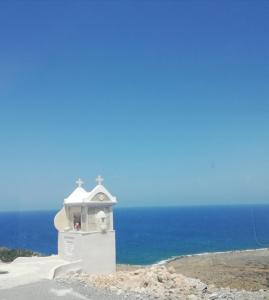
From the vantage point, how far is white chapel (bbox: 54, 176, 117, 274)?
711 inches

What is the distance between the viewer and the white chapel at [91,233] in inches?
711

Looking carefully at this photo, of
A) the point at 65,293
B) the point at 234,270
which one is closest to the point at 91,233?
the point at 65,293

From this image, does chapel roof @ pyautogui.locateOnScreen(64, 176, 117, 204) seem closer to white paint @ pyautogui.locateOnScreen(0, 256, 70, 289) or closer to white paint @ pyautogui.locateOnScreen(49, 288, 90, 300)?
white paint @ pyautogui.locateOnScreen(0, 256, 70, 289)

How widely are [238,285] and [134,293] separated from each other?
64.4 ft

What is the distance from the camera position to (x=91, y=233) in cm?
1833

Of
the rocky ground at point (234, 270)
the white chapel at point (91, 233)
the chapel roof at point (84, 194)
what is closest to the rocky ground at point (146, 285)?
the white chapel at point (91, 233)

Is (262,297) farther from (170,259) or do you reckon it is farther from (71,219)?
(170,259)

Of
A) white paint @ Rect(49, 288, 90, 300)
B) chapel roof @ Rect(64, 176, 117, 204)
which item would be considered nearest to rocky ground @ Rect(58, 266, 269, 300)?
white paint @ Rect(49, 288, 90, 300)

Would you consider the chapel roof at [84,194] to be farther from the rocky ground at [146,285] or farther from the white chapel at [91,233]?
the rocky ground at [146,285]

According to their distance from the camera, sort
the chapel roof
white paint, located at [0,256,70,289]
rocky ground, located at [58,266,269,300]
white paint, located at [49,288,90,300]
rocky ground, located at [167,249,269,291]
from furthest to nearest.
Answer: rocky ground, located at [167,249,269,291], the chapel roof, white paint, located at [0,256,70,289], rocky ground, located at [58,266,269,300], white paint, located at [49,288,90,300]

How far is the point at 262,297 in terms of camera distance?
73.2ft

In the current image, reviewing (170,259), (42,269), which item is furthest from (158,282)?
(170,259)

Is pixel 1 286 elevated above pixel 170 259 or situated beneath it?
elevated above

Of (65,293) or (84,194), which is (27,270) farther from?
(84,194)
